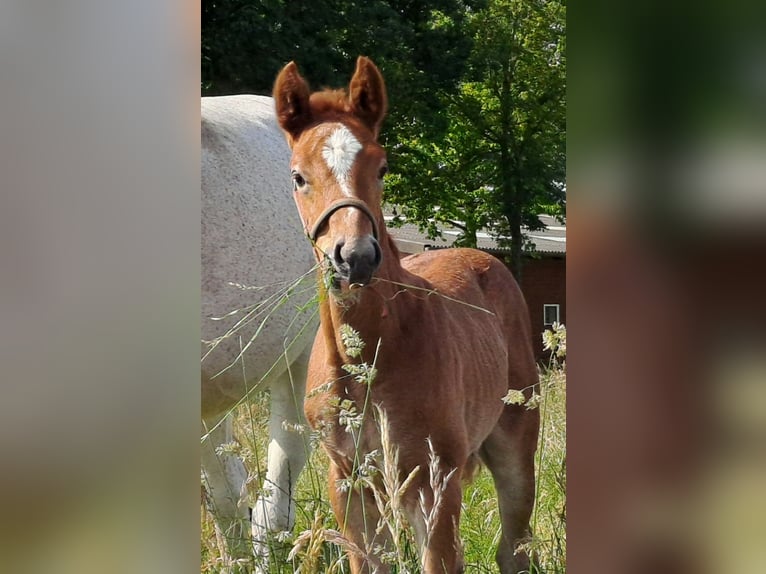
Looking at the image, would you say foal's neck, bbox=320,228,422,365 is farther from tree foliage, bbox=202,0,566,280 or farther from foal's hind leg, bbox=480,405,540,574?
foal's hind leg, bbox=480,405,540,574

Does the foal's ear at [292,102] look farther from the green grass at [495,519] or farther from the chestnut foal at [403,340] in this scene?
the green grass at [495,519]

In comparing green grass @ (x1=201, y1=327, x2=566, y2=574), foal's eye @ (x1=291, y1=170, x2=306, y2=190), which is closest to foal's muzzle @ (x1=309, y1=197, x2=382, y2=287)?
foal's eye @ (x1=291, y1=170, x2=306, y2=190)

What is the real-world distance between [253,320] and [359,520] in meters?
0.51
